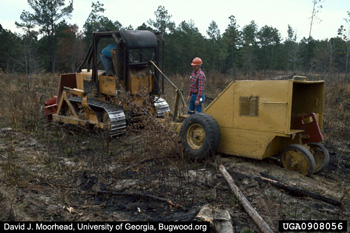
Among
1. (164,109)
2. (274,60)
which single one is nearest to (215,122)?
(164,109)

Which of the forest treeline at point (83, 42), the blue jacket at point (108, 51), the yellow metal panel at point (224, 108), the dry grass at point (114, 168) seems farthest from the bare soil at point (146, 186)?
the forest treeline at point (83, 42)

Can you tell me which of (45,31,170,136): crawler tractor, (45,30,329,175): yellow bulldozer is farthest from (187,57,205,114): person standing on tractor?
(45,31,170,136): crawler tractor

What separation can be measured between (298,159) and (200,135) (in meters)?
1.78

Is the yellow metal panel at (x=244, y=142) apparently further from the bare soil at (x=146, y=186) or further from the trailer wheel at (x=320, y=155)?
the trailer wheel at (x=320, y=155)

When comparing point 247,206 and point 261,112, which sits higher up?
point 261,112

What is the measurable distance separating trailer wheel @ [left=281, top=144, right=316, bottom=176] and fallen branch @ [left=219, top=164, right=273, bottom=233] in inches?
46.7

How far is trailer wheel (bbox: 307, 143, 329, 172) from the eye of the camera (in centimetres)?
594

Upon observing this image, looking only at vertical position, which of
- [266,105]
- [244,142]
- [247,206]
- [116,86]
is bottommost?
[247,206]

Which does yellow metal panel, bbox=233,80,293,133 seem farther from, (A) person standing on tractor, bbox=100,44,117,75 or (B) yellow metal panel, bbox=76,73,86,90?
(B) yellow metal panel, bbox=76,73,86,90

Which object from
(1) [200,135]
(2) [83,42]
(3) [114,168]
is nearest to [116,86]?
(3) [114,168]

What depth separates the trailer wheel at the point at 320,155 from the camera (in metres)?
5.94

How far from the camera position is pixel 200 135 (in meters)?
6.25

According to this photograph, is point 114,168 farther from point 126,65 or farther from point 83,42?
point 83,42

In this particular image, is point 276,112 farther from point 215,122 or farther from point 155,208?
point 155,208
